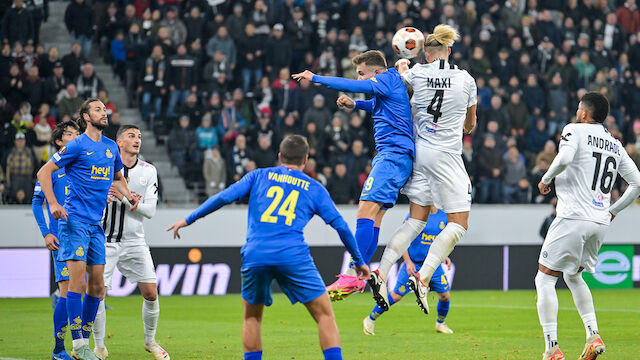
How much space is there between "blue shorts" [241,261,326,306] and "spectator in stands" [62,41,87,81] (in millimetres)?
13980

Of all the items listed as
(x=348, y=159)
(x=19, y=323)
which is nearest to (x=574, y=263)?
(x=19, y=323)

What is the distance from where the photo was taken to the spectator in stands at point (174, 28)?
863 inches

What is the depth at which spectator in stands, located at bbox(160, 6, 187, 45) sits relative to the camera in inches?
863

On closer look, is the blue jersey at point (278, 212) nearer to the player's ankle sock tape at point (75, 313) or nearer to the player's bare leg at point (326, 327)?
the player's bare leg at point (326, 327)

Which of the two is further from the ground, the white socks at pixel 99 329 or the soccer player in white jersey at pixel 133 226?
the soccer player in white jersey at pixel 133 226

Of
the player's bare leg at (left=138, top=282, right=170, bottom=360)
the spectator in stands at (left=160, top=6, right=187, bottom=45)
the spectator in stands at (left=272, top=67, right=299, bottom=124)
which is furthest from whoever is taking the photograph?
the spectator in stands at (left=160, top=6, right=187, bottom=45)

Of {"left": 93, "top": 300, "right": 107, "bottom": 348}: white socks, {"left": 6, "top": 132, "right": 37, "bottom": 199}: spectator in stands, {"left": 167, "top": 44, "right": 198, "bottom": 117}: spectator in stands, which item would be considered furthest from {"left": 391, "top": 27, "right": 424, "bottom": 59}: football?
{"left": 167, "top": 44, "right": 198, "bottom": 117}: spectator in stands

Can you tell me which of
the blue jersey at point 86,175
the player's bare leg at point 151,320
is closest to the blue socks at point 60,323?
the blue jersey at point 86,175

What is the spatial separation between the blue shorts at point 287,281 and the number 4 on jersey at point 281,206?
35 cm

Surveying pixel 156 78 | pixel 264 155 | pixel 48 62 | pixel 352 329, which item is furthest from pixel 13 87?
pixel 352 329

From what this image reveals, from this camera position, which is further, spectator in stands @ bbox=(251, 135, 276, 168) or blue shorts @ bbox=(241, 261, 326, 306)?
spectator in stands @ bbox=(251, 135, 276, 168)

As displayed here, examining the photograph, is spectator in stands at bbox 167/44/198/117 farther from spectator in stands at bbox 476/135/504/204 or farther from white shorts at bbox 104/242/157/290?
white shorts at bbox 104/242/157/290

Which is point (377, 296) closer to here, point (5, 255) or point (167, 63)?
point (5, 255)

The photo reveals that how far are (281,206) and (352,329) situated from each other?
250 inches
